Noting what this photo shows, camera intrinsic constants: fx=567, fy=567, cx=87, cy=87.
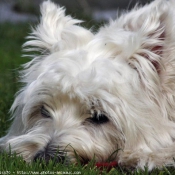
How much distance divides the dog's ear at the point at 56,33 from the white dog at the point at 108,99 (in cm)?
2

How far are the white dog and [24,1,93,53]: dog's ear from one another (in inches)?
0.6

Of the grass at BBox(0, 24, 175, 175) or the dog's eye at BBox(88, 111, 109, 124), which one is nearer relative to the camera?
the grass at BBox(0, 24, 175, 175)

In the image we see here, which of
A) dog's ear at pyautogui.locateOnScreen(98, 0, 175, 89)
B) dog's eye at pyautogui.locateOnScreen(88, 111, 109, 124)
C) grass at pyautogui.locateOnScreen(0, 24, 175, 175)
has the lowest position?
grass at pyautogui.locateOnScreen(0, 24, 175, 175)

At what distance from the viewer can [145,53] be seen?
4.21m

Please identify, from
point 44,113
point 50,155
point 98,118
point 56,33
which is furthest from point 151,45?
point 50,155

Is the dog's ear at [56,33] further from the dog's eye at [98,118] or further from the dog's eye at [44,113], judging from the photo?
the dog's eye at [98,118]

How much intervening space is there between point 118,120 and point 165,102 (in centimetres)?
42

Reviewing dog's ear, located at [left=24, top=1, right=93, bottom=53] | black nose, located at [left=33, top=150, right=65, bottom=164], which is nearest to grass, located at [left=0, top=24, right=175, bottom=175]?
black nose, located at [left=33, top=150, right=65, bottom=164]

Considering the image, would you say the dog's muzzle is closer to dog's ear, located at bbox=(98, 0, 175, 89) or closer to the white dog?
the white dog

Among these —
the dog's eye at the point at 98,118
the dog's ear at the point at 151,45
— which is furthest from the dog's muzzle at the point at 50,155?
the dog's ear at the point at 151,45

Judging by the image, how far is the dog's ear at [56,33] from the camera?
438cm

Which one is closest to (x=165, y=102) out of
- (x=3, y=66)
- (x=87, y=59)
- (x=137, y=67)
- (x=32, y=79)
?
(x=137, y=67)

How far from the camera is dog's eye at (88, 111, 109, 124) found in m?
4.10

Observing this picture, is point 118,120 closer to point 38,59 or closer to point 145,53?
point 145,53
